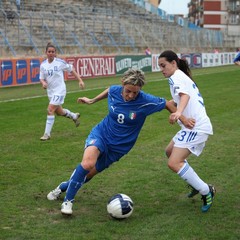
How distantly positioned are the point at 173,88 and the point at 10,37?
29.0 meters

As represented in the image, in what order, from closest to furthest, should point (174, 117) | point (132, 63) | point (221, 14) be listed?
point (174, 117) → point (132, 63) → point (221, 14)

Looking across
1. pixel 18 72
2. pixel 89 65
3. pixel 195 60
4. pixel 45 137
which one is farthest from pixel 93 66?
pixel 45 137

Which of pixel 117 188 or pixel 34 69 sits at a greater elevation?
pixel 34 69

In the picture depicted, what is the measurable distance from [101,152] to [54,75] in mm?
5949

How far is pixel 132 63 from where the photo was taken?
128 ft

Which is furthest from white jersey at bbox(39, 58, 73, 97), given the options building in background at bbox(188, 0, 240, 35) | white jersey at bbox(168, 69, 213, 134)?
building in background at bbox(188, 0, 240, 35)

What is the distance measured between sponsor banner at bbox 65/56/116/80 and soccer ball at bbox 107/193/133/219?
2440cm

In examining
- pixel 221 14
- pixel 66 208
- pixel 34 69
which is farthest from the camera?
pixel 221 14

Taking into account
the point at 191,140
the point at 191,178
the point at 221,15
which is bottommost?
the point at 191,178

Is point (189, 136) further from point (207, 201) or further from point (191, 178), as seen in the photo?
point (207, 201)

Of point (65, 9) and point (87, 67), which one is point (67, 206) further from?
point (65, 9)

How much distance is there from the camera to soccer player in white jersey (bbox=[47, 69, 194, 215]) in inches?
245

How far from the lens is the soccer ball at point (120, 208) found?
618 cm

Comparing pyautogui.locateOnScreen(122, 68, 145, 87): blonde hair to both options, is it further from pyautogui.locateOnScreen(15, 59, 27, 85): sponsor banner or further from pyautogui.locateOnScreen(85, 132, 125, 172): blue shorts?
pyautogui.locateOnScreen(15, 59, 27, 85): sponsor banner
